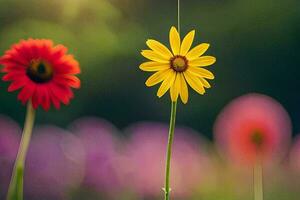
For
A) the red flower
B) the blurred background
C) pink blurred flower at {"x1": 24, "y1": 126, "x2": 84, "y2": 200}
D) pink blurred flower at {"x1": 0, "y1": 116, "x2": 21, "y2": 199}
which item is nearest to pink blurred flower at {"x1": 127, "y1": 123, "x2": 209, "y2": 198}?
the blurred background

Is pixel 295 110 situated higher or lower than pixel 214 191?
higher

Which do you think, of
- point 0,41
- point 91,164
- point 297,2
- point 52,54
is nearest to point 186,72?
point 52,54

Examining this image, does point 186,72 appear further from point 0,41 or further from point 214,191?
point 0,41

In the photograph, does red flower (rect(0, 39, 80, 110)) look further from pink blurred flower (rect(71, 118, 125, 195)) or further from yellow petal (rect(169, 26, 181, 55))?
pink blurred flower (rect(71, 118, 125, 195))

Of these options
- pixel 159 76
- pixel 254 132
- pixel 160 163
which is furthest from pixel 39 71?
pixel 160 163

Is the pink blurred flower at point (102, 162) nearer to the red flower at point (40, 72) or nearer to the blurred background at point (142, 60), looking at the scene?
the blurred background at point (142, 60)
